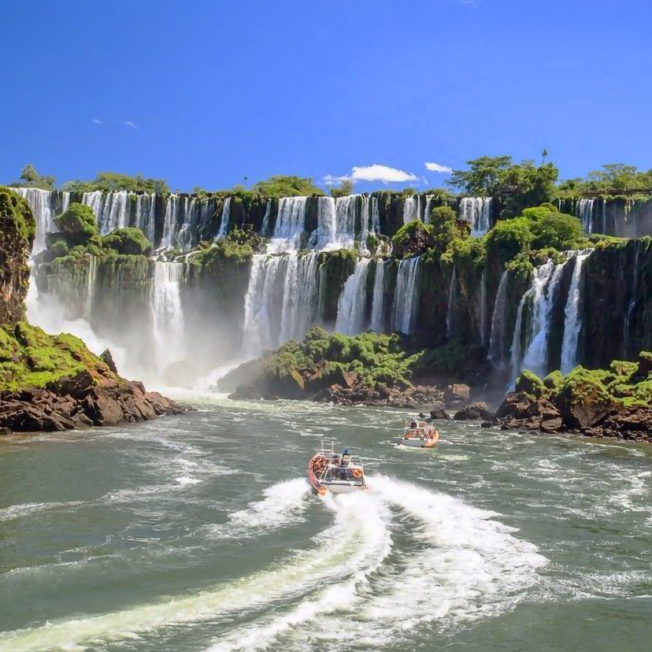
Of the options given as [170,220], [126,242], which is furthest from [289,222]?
[126,242]

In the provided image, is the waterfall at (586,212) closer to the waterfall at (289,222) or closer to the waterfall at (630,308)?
the waterfall at (630,308)

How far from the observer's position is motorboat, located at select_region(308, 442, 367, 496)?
28.1m

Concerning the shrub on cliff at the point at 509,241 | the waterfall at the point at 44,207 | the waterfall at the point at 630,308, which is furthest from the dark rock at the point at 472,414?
the waterfall at the point at 44,207

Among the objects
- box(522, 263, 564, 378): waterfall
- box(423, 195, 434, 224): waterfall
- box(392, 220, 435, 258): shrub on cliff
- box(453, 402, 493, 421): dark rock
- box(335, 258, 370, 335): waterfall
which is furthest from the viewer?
box(423, 195, 434, 224): waterfall

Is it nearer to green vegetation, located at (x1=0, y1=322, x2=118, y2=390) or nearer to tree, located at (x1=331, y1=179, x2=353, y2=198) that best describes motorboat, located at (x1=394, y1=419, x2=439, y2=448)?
green vegetation, located at (x1=0, y1=322, x2=118, y2=390)

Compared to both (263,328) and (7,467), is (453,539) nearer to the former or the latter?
(7,467)

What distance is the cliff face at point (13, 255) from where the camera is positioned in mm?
48312

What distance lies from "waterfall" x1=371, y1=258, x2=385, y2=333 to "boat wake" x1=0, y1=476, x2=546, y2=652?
154 feet

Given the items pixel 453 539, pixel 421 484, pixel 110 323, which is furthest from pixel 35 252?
pixel 453 539

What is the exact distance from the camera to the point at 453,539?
22547 millimetres

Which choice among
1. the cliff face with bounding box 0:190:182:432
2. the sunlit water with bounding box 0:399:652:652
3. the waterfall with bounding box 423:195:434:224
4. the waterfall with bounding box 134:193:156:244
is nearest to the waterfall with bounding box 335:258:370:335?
the waterfall with bounding box 423:195:434:224

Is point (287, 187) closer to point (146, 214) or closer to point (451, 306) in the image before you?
point (146, 214)

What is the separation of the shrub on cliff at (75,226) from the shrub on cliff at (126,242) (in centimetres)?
191

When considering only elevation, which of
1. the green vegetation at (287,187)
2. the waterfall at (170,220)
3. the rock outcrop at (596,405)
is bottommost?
the rock outcrop at (596,405)
